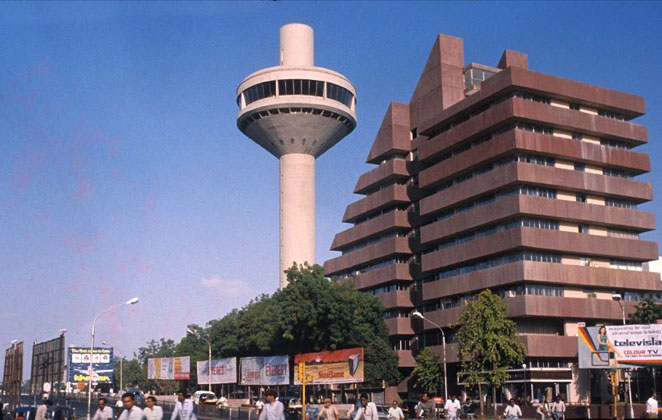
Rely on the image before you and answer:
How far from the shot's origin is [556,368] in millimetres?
76000

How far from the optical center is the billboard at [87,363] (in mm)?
73500

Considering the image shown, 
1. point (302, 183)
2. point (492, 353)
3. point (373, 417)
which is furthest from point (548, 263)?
point (373, 417)

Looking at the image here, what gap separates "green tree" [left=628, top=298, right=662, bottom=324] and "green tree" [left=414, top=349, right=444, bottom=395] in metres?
20.2

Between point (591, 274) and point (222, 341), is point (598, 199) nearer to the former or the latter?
point (591, 274)

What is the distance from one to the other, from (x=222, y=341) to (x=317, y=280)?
3023 centimetres

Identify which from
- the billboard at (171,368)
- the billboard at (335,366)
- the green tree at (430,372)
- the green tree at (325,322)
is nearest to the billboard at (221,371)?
the billboard at (171,368)

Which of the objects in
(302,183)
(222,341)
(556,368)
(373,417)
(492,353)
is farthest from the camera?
(302,183)

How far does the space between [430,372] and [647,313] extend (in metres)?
22.8

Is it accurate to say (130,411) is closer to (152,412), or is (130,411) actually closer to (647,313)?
(152,412)

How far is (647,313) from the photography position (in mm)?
74750

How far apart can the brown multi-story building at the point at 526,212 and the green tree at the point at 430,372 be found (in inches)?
77.7

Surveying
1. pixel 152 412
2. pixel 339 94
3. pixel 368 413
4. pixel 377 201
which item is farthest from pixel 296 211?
pixel 152 412

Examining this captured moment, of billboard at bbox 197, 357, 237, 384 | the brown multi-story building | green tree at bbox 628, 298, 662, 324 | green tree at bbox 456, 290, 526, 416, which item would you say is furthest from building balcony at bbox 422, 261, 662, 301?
billboard at bbox 197, 357, 237, 384

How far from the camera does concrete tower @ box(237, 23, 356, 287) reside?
104875 millimetres
